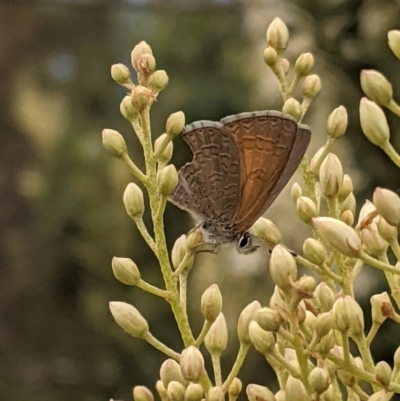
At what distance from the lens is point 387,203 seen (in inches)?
19.6

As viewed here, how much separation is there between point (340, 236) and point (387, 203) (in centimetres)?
4

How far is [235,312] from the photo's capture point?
7.07 feet

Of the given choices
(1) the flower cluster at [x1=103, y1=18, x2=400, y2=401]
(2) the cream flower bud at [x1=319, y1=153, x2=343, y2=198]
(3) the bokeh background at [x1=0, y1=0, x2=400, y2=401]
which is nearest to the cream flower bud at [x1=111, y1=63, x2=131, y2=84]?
(1) the flower cluster at [x1=103, y1=18, x2=400, y2=401]

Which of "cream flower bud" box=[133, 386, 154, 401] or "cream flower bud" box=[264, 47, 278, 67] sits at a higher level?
"cream flower bud" box=[264, 47, 278, 67]

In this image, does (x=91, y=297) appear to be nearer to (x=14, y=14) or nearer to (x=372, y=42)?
(x=372, y=42)

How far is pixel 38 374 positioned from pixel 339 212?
2400mm

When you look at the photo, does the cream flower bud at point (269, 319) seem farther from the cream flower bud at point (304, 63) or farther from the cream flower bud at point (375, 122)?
the cream flower bud at point (304, 63)

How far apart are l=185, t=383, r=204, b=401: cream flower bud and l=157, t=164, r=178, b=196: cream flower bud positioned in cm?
16

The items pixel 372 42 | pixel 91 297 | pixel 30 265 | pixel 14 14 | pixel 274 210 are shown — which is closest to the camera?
pixel 372 42

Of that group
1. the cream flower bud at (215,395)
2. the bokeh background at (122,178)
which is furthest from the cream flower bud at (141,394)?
the bokeh background at (122,178)

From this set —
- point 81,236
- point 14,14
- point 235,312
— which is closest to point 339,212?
point 235,312

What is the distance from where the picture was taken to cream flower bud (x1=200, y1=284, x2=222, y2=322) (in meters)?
0.66

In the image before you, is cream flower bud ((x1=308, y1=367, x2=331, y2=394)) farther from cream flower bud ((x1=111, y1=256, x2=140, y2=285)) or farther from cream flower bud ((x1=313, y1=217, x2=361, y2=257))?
cream flower bud ((x1=111, y1=256, x2=140, y2=285))

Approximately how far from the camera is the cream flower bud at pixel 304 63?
74 centimetres
